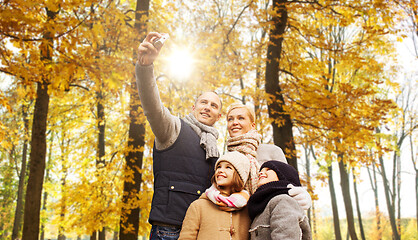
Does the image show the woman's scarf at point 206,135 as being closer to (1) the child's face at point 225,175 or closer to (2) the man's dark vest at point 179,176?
(2) the man's dark vest at point 179,176

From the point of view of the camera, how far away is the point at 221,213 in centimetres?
197

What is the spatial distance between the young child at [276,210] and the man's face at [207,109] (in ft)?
2.18

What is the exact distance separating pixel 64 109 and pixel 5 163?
655 inches

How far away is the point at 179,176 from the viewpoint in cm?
219

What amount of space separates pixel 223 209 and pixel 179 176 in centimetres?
44

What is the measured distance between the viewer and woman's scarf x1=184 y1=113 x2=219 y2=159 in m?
2.29

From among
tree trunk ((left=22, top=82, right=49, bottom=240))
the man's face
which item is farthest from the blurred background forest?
the man's face

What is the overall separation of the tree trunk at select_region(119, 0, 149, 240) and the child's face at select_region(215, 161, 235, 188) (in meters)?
5.52

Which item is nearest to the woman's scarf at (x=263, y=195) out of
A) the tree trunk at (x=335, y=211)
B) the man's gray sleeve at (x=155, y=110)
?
the man's gray sleeve at (x=155, y=110)

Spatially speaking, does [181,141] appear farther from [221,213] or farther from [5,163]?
[5,163]

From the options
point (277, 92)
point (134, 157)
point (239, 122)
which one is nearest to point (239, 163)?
point (239, 122)

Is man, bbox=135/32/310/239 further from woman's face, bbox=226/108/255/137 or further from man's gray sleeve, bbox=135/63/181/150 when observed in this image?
woman's face, bbox=226/108/255/137

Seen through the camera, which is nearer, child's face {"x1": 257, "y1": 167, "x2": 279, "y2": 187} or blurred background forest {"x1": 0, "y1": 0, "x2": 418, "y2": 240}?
child's face {"x1": 257, "y1": 167, "x2": 279, "y2": 187}

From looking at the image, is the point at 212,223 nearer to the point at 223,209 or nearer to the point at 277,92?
the point at 223,209
